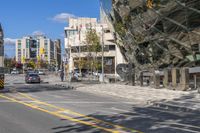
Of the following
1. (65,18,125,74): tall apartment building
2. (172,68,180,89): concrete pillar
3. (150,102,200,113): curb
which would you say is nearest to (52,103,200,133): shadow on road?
(150,102,200,113): curb

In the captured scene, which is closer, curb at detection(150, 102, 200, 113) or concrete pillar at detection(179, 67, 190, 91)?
curb at detection(150, 102, 200, 113)

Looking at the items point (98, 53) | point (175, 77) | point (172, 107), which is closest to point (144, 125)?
point (172, 107)

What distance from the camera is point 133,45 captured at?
194 feet

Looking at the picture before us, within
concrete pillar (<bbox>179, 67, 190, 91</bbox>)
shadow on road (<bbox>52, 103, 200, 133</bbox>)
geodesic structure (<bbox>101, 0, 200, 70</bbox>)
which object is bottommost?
shadow on road (<bbox>52, 103, 200, 133</bbox>)

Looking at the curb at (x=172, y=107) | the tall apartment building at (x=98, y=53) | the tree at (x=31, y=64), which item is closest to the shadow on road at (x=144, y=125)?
the curb at (x=172, y=107)

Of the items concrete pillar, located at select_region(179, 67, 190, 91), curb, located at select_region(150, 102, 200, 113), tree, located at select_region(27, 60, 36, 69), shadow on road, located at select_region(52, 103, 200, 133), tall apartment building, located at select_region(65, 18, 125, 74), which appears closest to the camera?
shadow on road, located at select_region(52, 103, 200, 133)

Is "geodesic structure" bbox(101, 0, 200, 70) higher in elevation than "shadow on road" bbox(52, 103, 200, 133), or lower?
higher

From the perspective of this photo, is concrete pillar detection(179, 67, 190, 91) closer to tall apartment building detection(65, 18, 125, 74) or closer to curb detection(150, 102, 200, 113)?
curb detection(150, 102, 200, 113)

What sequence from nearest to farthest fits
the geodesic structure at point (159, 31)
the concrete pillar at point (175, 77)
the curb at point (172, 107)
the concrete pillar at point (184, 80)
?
1. the curb at point (172, 107)
2. the concrete pillar at point (184, 80)
3. the concrete pillar at point (175, 77)
4. the geodesic structure at point (159, 31)

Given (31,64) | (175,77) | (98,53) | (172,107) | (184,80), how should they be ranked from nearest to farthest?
(172,107)
(184,80)
(175,77)
(98,53)
(31,64)

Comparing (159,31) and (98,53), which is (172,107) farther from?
(98,53)

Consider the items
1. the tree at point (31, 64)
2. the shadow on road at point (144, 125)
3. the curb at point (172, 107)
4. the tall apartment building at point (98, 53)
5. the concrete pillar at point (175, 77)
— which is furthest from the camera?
the tree at point (31, 64)

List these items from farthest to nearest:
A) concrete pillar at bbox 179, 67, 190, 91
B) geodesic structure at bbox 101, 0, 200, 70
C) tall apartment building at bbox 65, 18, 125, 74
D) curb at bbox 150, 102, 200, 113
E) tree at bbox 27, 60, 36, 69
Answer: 1. tree at bbox 27, 60, 36, 69
2. tall apartment building at bbox 65, 18, 125, 74
3. geodesic structure at bbox 101, 0, 200, 70
4. concrete pillar at bbox 179, 67, 190, 91
5. curb at bbox 150, 102, 200, 113

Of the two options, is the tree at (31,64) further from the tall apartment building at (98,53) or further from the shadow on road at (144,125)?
the shadow on road at (144,125)
